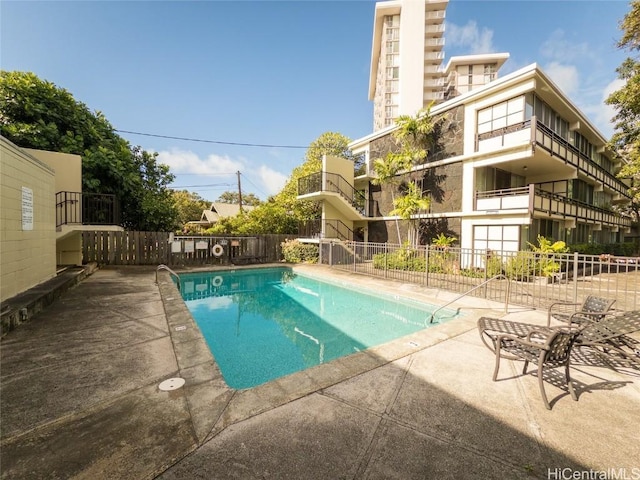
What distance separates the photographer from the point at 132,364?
3.46 metres

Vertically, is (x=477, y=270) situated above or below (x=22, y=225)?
A: below

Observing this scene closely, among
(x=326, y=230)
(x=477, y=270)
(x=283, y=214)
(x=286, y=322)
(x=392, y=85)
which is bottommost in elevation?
(x=286, y=322)

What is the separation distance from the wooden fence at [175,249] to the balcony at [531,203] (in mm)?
11896

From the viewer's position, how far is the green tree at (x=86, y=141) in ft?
37.4

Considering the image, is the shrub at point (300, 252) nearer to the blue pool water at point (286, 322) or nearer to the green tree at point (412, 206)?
the blue pool water at point (286, 322)

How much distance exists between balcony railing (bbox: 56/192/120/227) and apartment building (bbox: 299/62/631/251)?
35.8 ft

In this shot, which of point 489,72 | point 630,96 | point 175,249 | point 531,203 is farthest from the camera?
point 489,72

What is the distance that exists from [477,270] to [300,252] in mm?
9747

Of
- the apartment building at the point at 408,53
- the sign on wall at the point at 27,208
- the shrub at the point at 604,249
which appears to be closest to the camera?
the sign on wall at the point at 27,208

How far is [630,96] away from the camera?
38.0 ft

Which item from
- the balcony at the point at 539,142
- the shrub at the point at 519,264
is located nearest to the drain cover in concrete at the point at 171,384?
the shrub at the point at 519,264

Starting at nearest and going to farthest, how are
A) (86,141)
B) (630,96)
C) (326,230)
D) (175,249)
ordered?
(630,96) → (86,141) → (175,249) → (326,230)

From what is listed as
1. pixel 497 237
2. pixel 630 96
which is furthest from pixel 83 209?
pixel 630 96

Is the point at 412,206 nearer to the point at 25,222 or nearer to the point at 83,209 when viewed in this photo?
the point at 25,222
